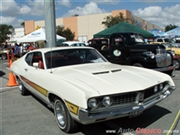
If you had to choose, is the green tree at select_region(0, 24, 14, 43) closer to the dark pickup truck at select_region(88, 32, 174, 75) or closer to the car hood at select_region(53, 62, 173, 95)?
the dark pickup truck at select_region(88, 32, 174, 75)

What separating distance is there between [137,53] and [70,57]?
4.21 m

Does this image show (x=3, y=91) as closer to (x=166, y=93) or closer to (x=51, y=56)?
(x=51, y=56)

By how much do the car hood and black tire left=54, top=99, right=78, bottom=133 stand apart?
0.47 m

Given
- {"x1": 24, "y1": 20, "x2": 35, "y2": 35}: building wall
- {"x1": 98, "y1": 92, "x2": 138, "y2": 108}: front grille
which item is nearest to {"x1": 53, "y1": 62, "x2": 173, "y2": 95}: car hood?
{"x1": 98, "y1": 92, "x2": 138, "y2": 108}: front grille

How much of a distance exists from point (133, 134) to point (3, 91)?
521 cm

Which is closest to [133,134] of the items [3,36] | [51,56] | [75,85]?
[75,85]

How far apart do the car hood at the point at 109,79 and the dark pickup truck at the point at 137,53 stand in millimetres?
3680

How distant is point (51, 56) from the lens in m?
4.34

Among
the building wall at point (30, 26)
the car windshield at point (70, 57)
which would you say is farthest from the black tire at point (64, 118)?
the building wall at point (30, 26)

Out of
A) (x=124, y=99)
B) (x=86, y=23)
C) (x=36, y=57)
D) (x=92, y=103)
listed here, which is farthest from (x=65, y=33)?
(x=92, y=103)

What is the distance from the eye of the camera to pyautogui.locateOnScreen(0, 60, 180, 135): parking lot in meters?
3.55

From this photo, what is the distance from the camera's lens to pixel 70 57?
468cm

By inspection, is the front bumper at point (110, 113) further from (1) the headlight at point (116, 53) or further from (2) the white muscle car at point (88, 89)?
(1) the headlight at point (116, 53)

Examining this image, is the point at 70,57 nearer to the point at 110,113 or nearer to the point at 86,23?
the point at 110,113
